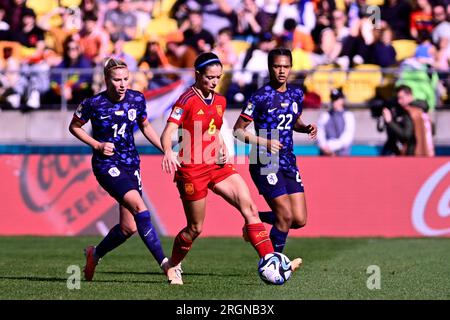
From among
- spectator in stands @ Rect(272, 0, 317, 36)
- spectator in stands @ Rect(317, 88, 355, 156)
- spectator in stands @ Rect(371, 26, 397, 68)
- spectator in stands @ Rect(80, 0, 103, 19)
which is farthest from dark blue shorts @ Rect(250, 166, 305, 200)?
spectator in stands @ Rect(80, 0, 103, 19)

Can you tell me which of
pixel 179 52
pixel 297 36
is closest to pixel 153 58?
pixel 179 52

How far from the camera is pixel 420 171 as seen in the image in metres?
19.4

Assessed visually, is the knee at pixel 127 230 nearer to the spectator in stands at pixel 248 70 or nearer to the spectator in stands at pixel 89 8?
the spectator in stands at pixel 248 70

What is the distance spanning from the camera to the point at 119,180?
11.9 metres

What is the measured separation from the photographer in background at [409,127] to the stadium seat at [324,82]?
1356 millimetres

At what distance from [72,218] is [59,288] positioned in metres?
9.01

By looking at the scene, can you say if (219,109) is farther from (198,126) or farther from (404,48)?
(404,48)

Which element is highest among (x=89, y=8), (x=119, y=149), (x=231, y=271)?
(x=89, y=8)

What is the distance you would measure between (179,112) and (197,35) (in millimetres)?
11261

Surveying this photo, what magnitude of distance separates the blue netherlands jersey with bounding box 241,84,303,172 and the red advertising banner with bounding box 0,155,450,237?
6.74 metres

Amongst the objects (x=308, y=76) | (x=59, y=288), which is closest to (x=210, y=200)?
(x=308, y=76)

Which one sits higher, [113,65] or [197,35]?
[113,65]

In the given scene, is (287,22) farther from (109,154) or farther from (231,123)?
(109,154)

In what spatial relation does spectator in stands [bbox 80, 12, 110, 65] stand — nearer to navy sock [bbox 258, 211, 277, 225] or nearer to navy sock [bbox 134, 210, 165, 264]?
navy sock [bbox 258, 211, 277, 225]
